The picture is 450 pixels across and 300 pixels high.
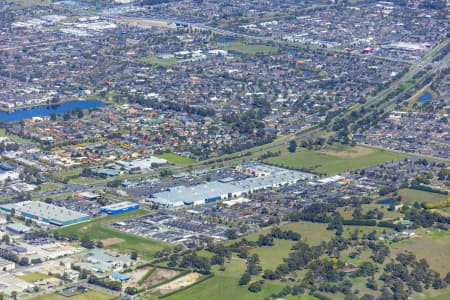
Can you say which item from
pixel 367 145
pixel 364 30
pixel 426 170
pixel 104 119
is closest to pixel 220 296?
pixel 426 170

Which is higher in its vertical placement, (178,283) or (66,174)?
(178,283)

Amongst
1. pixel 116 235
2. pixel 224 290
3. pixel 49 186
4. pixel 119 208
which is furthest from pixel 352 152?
pixel 224 290

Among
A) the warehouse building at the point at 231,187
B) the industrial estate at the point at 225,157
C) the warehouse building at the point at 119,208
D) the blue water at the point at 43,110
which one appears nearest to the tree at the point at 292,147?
the industrial estate at the point at 225,157

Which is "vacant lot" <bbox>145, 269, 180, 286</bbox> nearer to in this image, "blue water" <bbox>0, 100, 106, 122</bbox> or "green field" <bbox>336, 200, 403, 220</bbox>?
"green field" <bbox>336, 200, 403, 220</bbox>

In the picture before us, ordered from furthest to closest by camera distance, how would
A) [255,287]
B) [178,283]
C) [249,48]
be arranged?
[249,48], [178,283], [255,287]

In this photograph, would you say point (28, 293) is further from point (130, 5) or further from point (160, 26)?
point (130, 5)

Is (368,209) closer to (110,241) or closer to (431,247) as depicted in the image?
(431,247)
